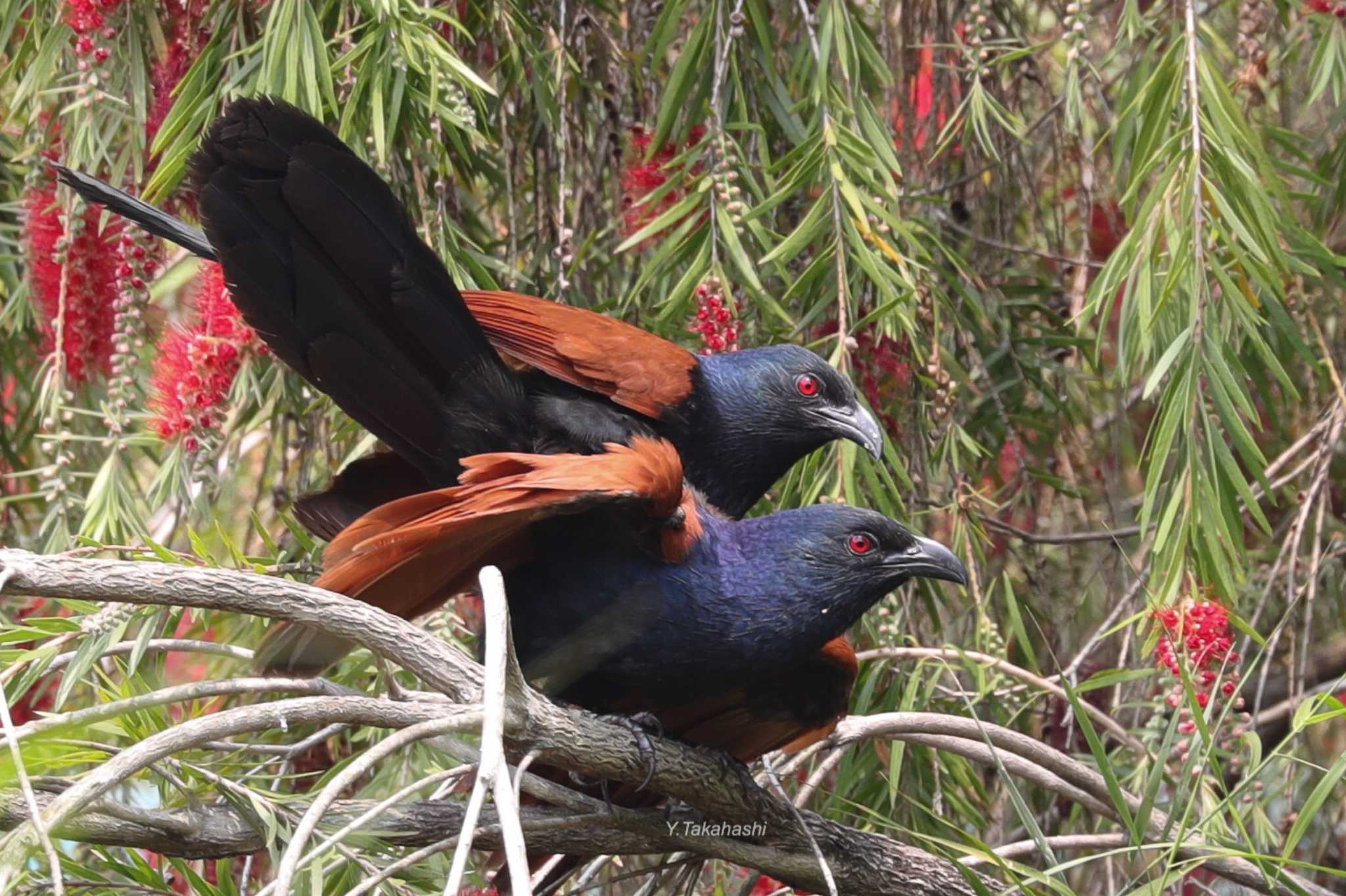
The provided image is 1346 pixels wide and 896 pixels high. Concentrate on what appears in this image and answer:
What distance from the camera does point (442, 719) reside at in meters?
1.75

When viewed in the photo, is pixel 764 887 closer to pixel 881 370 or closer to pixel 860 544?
pixel 860 544

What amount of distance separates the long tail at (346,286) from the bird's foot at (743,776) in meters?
0.69

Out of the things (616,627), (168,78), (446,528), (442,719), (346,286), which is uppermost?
(168,78)

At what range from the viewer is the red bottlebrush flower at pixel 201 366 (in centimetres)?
283

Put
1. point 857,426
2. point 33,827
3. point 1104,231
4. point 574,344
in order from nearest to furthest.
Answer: point 33,827, point 574,344, point 857,426, point 1104,231

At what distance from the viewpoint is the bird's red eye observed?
2.77m

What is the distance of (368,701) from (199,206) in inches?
35.4

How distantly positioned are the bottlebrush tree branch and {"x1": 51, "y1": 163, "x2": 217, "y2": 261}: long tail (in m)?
0.89

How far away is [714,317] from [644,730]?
31.7 inches

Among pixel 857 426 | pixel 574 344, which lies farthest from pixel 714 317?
pixel 857 426

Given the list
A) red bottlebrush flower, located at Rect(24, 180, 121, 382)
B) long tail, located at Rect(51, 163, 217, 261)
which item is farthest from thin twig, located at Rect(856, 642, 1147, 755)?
red bottlebrush flower, located at Rect(24, 180, 121, 382)

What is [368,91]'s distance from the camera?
2.92 metres

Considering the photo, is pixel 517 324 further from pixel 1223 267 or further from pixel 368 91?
pixel 1223 267

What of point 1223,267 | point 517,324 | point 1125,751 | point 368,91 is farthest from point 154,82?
point 1125,751
